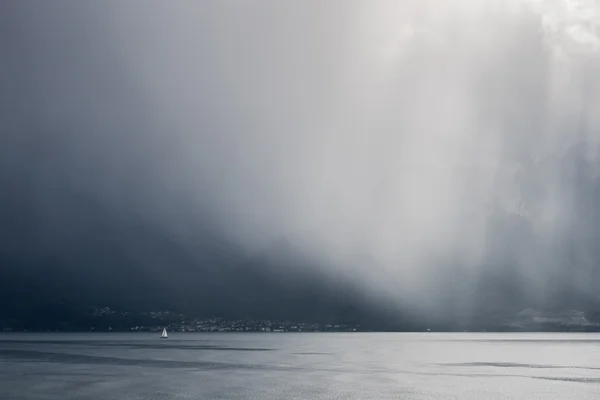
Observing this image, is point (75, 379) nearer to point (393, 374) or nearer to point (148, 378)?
point (148, 378)

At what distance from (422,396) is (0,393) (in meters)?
77.3

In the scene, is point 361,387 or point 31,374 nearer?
point 361,387

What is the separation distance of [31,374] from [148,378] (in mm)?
33866

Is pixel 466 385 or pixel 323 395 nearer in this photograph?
pixel 323 395

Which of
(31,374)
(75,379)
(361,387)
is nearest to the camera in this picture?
(361,387)

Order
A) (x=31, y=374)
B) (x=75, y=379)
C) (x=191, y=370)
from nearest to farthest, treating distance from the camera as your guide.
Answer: (x=75, y=379), (x=31, y=374), (x=191, y=370)

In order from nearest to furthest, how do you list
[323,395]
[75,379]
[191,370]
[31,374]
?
[323,395] → [75,379] → [31,374] → [191,370]

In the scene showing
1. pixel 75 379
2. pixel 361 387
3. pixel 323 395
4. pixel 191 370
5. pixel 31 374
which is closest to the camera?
pixel 323 395

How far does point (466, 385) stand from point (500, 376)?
29.7 meters

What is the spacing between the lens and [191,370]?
17838cm

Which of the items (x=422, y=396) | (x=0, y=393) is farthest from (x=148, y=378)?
(x=422, y=396)

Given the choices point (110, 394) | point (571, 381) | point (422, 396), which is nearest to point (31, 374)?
point (110, 394)

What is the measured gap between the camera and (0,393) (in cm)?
11844

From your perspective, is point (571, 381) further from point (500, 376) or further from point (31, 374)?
point (31, 374)
